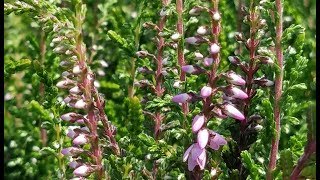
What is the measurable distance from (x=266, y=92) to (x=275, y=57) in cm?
34

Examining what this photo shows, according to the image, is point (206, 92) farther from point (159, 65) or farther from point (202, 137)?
point (159, 65)

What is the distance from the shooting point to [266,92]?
115 inches

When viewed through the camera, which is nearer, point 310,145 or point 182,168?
point 310,145

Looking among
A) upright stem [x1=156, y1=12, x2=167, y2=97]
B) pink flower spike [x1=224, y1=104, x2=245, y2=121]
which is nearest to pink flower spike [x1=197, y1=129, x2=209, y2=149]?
pink flower spike [x1=224, y1=104, x2=245, y2=121]

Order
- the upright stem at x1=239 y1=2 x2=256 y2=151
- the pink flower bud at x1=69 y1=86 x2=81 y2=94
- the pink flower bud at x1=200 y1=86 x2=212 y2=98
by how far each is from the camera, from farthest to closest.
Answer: the upright stem at x1=239 y1=2 x2=256 y2=151 < the pink flower bud at x1=69 y1=86 x2=81 y2=94 < the pink flower bud at x1=200 y1=86 x2=212 y2=98

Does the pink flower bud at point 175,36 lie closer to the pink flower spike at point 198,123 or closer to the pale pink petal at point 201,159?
the pink flower spike at point 198,123

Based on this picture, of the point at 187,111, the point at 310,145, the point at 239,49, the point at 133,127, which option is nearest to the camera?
the point at 310,145

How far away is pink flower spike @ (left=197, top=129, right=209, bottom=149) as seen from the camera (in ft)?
7.73

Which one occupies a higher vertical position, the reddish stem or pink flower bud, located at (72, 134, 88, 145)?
the reddish stem

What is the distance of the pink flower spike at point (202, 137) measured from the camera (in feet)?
7.73

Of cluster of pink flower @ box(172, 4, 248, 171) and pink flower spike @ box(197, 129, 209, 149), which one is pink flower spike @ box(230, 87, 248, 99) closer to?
cluster of pink flower @ box(172, 4, 248, 171)

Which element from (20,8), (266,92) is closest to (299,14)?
(266,92)

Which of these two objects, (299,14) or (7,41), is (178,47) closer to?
(299,14)

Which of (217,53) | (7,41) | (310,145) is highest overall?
(217,53)
